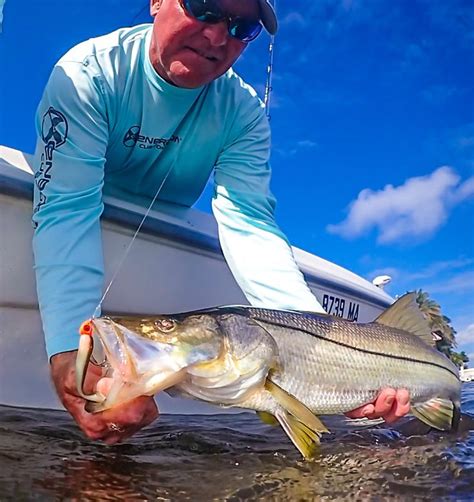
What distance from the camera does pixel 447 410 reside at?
7.29 feet

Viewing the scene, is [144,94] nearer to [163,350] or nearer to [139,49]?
[139,49]

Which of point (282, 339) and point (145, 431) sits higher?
point (282, 339)

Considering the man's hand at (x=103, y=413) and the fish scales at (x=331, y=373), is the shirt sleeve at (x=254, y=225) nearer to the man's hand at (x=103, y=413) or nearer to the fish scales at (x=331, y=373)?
the fish scales at (x=331, y=373)

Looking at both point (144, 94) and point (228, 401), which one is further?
point (144, 94)

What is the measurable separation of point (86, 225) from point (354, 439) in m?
1.30

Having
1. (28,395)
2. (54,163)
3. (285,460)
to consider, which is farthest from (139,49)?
(285,460)

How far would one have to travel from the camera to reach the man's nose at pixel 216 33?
2279 mm

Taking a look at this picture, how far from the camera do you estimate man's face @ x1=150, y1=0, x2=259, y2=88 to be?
7.49 ft

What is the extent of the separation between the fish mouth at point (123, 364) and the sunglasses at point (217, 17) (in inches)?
56.1

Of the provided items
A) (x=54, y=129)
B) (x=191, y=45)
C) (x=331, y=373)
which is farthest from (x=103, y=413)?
(x=191, y=45)

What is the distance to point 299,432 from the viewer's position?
1.59m

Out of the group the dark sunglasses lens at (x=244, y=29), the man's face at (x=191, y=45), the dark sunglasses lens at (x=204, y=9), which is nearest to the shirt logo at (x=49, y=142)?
the man's face at (x=191, y=45)

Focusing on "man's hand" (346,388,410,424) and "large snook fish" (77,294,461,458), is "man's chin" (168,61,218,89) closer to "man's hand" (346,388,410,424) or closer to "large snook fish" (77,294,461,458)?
"large snook fish" (77,294,461,458)

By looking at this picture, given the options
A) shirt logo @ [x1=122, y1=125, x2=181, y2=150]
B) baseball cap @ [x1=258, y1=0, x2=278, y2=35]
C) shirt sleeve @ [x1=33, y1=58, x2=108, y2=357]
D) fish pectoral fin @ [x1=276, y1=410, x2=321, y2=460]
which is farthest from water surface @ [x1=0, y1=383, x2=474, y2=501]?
baseball cap @ [x1=258, y1=0, x2=278, y2=35]
